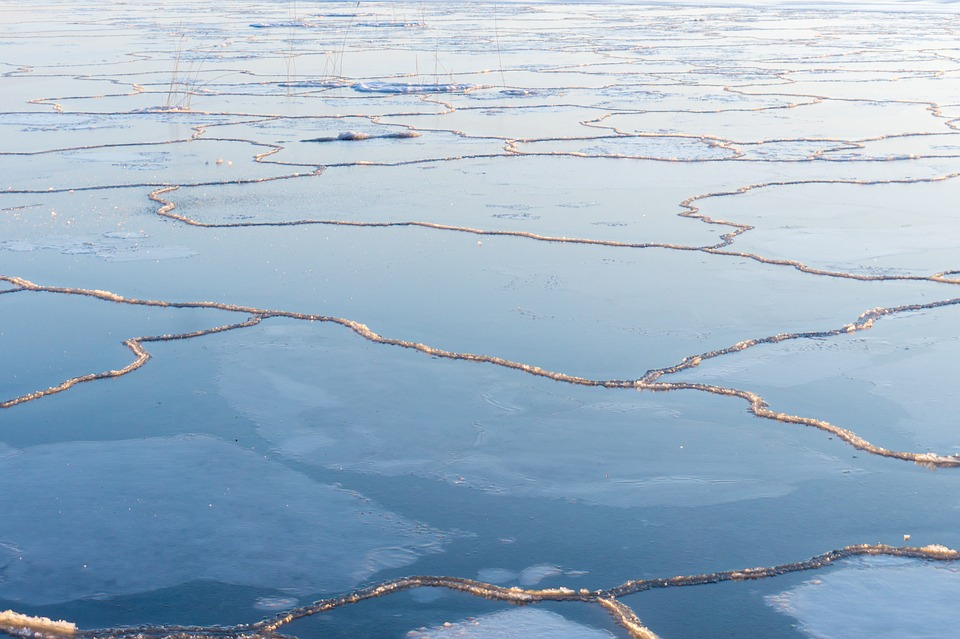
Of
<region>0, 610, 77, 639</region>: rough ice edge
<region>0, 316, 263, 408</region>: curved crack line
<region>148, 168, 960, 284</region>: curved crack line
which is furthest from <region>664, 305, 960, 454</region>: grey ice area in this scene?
<region>0, 610, 77, 639</region>: rough ice edge

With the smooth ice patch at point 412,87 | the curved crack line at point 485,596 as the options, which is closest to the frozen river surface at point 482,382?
the curved crack line at point 485,596

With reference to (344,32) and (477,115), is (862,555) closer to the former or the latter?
(477,115)

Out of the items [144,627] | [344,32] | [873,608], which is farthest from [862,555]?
[344,32]

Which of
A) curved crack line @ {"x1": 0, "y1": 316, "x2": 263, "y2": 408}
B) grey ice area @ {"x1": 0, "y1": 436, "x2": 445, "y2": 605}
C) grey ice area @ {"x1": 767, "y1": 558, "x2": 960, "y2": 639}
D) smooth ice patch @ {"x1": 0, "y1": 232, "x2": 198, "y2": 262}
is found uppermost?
grey ice area @ {"x1": 767, "y1": 558, "x2": 960, "y2": 639}

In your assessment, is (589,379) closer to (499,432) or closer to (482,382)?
(482,382)

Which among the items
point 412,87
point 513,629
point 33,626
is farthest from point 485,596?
point 412,87

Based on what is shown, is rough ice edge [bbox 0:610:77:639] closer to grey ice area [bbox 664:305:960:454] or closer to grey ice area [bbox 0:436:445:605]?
grey ice area [bbox 0:436:445:605]
